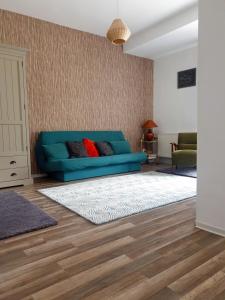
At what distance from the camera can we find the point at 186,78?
17.7 feet

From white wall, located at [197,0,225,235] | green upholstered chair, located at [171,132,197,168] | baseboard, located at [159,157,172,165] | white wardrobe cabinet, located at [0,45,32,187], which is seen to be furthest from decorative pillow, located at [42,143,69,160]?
baseboard, located at [159,157,172,165]

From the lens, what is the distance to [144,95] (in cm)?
611

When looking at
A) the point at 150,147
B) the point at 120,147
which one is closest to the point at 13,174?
the point at 120,147

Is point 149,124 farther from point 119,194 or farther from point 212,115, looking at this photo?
point 212,115

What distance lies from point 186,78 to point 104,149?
2619 mm

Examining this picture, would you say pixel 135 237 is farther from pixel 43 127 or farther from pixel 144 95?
→ pixel 144 95

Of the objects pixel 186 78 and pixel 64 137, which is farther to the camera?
pixel 186 78

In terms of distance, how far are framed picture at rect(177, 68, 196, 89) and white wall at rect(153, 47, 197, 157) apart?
90mm

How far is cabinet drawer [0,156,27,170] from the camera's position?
3619mm

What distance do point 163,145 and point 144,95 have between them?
1427mm

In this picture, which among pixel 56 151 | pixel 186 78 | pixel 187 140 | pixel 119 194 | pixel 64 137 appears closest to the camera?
pixel 119 194

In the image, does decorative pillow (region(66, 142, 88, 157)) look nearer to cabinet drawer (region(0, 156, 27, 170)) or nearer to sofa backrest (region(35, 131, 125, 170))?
sofa backrest (region(35, 131, 125, 170))

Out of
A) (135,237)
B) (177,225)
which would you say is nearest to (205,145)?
(177,225)

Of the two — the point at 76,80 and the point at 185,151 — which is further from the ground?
the point at 76,80
